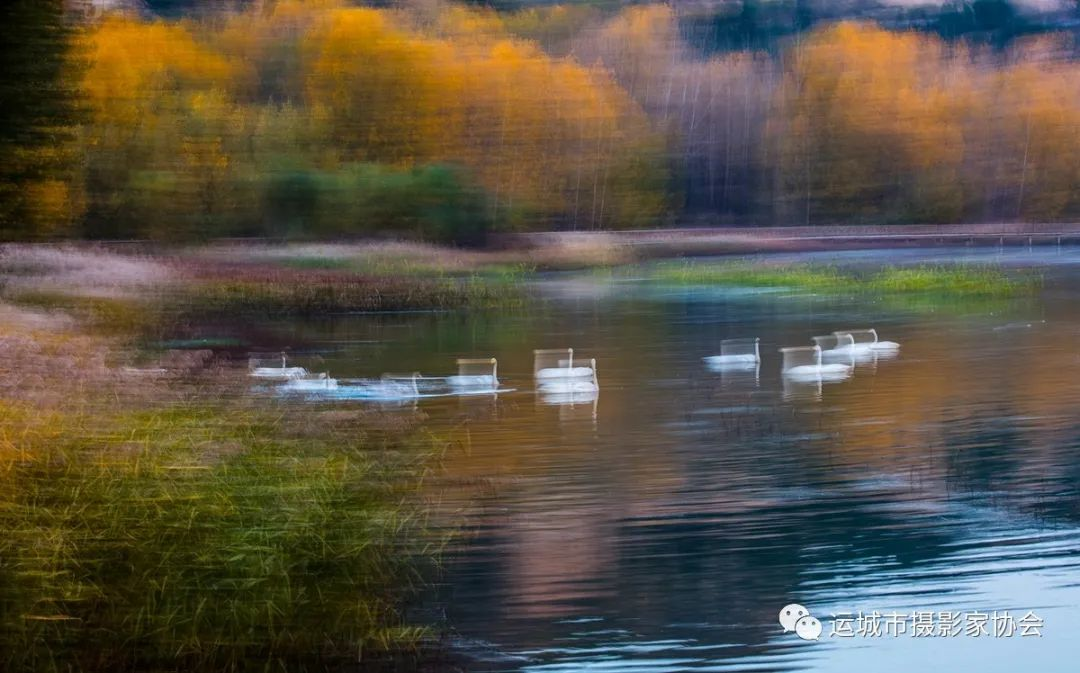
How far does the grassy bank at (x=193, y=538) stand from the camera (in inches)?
189

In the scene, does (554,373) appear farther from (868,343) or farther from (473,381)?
(868,343)

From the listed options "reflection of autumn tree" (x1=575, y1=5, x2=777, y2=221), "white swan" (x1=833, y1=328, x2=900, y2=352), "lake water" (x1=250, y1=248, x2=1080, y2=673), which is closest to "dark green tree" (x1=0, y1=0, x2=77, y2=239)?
"lake water" (x1=250, y1=248, x2=1080, y2=673)

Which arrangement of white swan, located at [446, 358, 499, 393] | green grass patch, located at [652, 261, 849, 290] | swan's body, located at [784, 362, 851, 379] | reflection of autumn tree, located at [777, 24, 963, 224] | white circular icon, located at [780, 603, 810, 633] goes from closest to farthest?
1. white circular icon, located at [780, 603, 810, 633]
2. white swan, located at [446, 358, 499, 393]
3. swan's body, located at [784, 362, 851, 379]
4. green grass patch, located at [652, 261, 849, 290]
5. reflection of autumn tree, located at [777, 24, 963, 224]

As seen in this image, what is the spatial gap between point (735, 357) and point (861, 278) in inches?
583

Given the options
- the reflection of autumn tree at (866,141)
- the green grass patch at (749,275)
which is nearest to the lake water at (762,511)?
the green grass patch at (749,275)

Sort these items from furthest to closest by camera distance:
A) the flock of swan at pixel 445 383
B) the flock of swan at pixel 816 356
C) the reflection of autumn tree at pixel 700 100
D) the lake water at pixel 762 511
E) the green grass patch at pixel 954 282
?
the reflection of autumn tree at pixel 700 100
the green grass patch at pixel 954 282
the flock of swan at pixel 816 356
the flock of swan at pixel 445 383
the lake water at pixel 762 511

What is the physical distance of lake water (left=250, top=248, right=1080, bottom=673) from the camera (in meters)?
6.12

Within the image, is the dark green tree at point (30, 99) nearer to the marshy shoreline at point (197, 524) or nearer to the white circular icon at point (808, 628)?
the marshy shoreline at point (197, 524)

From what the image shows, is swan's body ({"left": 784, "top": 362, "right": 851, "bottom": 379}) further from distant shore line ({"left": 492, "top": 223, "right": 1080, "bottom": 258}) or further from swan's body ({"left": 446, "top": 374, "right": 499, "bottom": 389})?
distant shore line ({"left": 492, "top": 223, "right": 1080, "bottom": 258})

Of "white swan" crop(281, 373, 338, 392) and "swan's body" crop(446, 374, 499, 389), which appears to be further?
"swan's body" crop(446, 374, 499, 389)

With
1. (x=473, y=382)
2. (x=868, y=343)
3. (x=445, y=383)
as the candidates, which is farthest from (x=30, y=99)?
(x=868, y=343)

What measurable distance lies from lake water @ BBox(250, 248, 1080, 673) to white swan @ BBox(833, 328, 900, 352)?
11.0 inches

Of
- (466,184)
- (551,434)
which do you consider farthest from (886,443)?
(466,184)

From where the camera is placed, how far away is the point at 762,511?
869cm
